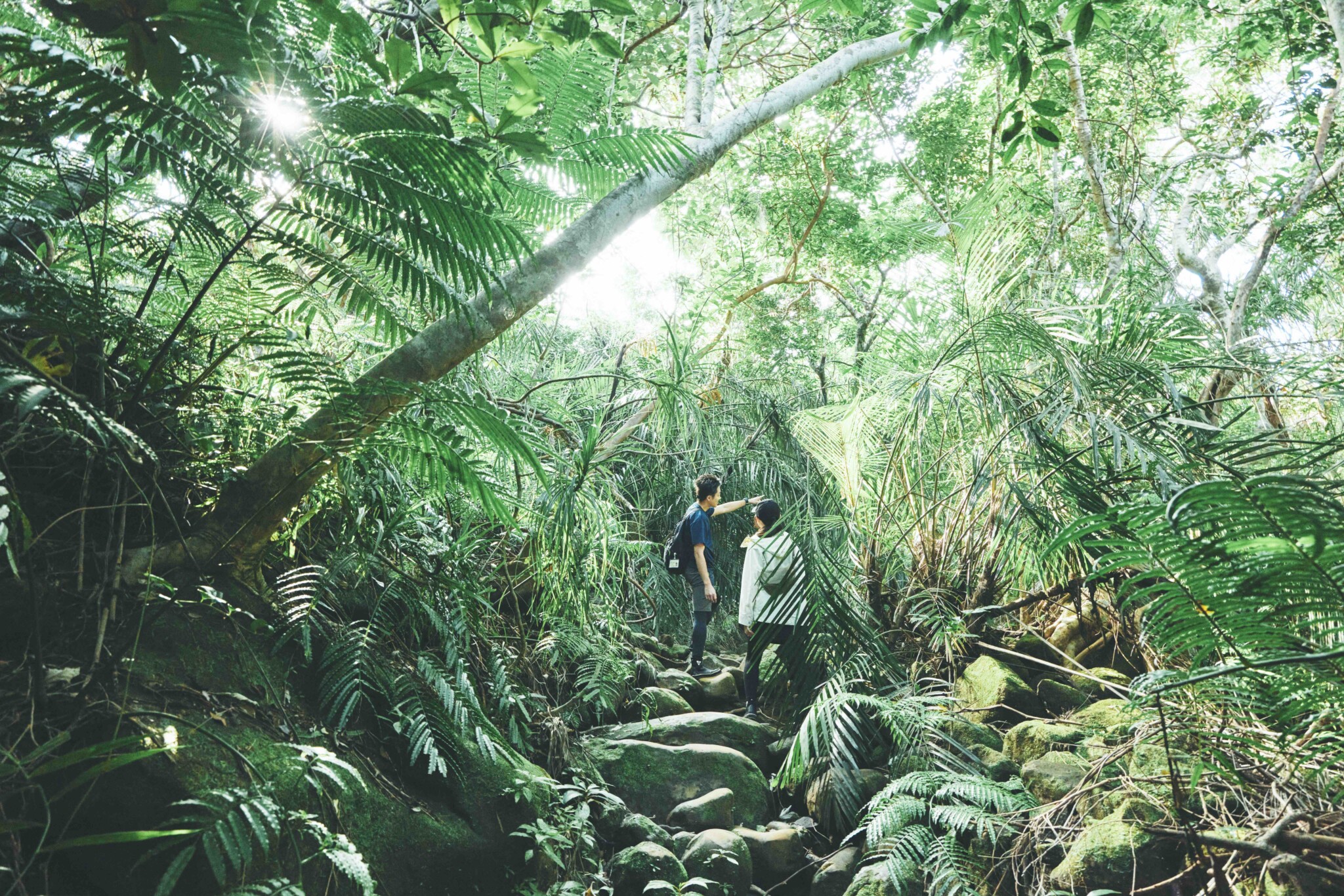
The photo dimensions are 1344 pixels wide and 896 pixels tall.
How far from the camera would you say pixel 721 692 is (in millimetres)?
5270

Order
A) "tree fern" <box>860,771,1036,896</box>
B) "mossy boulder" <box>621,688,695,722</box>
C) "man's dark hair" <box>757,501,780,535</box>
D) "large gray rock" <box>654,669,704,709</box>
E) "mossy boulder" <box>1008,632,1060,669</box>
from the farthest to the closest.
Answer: "large gray rock" <box>654,669,704,709</box> → "man's dark hair" <box>757,501,780,535</box> → "mossy boulder" <box>621,688,695,722</box> → "mossy boulder" <box>1008,632,1060,669</box> → "tree fern" <box>860,771,1036,896</box>

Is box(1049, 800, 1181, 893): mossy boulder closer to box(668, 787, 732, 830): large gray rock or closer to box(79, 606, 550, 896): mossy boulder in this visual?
box(668, 787, 732, 830): large gray rock

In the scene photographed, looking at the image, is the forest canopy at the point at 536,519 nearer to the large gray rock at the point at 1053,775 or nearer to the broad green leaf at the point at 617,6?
the large gray rock at the point at 1053,775

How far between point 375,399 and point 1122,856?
8.69ft

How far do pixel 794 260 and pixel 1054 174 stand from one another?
97.5 inches

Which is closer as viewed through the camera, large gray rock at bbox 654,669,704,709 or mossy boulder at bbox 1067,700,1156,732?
mossy boulder at bbox 1067,700,1156,732

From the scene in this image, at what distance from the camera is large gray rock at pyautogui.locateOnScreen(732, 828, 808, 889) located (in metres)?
3.30

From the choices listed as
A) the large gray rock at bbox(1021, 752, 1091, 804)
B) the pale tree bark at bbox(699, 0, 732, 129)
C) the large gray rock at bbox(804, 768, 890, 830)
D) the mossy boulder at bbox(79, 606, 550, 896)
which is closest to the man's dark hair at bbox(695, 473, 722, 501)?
the large gray rock at bbox(804, 768, 890, 830)

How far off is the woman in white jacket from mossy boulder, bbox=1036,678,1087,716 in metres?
1.29

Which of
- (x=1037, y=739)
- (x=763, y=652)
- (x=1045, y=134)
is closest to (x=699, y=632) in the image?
(x=763, y=652)

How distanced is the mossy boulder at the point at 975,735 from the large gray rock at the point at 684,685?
6.01 ft

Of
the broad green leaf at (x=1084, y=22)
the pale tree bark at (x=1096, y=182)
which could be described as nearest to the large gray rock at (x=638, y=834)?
the broad green leaf at (x=1084, y=22)

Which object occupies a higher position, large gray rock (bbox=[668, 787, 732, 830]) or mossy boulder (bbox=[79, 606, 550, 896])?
mossy boulder (bbox=[79, 606, 550, 896])

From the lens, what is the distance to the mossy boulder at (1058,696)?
3.81 metres
